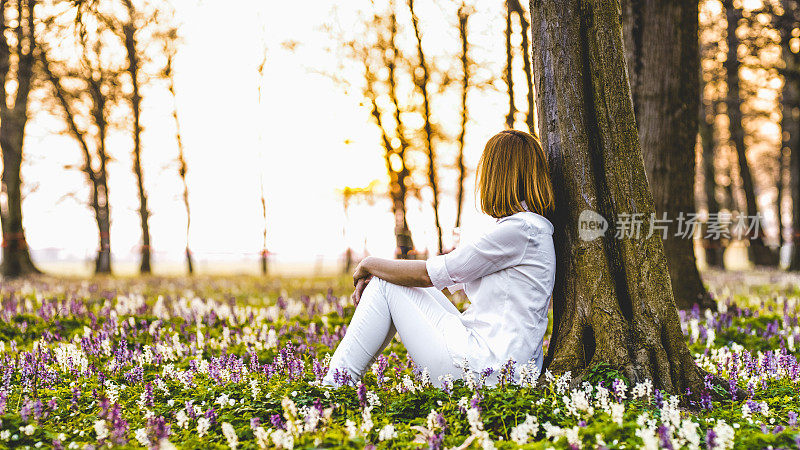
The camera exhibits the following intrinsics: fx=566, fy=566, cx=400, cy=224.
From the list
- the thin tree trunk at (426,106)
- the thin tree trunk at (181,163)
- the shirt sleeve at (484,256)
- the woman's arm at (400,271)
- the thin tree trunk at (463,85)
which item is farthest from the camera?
the thin tree trunk at (181,163)

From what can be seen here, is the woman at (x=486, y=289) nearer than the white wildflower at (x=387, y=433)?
No

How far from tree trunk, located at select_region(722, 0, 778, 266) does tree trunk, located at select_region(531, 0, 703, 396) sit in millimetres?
9749

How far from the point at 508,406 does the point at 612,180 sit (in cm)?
172

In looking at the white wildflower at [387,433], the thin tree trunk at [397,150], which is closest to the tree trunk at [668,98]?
the white wildflower at [387,433]

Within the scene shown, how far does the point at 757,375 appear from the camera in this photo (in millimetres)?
4340

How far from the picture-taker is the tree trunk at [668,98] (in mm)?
7223

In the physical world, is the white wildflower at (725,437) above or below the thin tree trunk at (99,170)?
below

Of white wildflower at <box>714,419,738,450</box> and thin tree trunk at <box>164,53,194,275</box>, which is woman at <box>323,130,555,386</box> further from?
thin tree trunk at <box>164,53,194,275</box>

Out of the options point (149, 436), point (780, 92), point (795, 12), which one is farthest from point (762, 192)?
point (149, 436)

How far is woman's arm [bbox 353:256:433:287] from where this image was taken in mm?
3596

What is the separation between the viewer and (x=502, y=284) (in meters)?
3.53

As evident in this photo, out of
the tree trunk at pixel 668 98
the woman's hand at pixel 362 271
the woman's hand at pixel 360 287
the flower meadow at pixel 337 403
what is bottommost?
the flower meadow at pixel 337 403

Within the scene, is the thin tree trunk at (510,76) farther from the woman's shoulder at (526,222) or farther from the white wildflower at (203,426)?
the white wildflower at (203,426)

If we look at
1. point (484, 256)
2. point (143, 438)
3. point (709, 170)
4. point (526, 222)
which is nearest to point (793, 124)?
point (709, 170)
